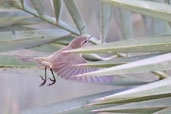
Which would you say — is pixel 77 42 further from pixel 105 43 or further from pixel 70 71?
pixel 105 43

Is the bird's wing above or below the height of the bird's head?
below

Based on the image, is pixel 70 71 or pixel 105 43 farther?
pixel 70 71

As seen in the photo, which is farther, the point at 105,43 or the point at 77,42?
the point at 77,42

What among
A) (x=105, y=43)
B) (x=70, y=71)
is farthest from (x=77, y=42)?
(x=105, y=43)

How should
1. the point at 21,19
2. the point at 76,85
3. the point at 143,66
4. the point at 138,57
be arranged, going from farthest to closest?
the point at 76,85 < the point at 21,19 < the point at 138,57 < the point at 143,66

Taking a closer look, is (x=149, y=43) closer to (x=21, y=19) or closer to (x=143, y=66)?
(x=143, y=66)

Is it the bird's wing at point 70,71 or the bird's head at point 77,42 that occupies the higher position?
the bird's head at point 77,42

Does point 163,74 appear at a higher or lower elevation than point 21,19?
lower

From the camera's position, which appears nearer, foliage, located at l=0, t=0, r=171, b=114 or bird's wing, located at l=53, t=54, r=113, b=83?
foliage, located at l=0, t=0, r=171, b=114

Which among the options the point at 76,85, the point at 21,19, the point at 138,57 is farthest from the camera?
the point at 76,85

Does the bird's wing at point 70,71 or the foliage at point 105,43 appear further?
the bird's wing at point 70,71

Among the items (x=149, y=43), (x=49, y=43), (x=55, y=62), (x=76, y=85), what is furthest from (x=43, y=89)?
(x=149, y=43)
